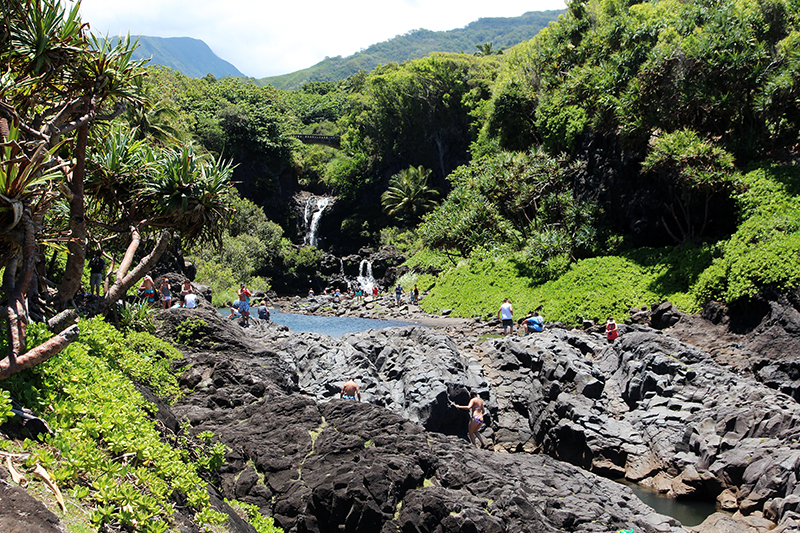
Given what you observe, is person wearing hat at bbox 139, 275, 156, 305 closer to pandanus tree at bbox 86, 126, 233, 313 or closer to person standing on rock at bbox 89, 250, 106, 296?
person standing on rock at bbox 89, 250, 106, 296

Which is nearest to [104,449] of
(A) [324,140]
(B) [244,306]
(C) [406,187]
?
(B) [244,306]

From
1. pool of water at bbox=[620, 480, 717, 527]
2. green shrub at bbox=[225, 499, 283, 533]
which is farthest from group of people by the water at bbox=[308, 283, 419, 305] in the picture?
green shrub at bbox=[225, 499, 283, 533]

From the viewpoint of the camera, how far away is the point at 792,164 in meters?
21.8

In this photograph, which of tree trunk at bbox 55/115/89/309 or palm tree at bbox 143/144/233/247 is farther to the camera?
palm tree at bbox 143/144/233/247

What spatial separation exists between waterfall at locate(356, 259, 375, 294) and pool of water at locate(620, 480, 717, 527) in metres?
35.5

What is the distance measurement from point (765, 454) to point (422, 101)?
47200 mm

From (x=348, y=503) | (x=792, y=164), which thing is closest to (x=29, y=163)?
(x=348, y=503)

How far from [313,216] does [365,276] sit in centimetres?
1134

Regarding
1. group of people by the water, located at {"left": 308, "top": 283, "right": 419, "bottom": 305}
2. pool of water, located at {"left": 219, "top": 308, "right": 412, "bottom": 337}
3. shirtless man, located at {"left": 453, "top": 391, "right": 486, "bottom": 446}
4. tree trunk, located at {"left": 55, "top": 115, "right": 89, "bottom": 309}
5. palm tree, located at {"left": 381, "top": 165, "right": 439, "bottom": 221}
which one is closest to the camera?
tree trunk, located at {"left": 55, "top": 115, "right": 89, "bottom": 309}

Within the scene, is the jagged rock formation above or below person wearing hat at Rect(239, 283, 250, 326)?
above

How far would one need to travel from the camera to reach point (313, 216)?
181 ft

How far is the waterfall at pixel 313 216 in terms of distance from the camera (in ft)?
177

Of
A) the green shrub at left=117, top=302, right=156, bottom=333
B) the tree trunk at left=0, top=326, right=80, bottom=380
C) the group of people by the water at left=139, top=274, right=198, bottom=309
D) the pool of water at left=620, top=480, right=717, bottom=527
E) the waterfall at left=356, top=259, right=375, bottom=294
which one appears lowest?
the waterfall at left=356, top=259, right=375, bottom=294

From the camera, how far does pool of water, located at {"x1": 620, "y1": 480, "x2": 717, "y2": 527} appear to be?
10727mm
